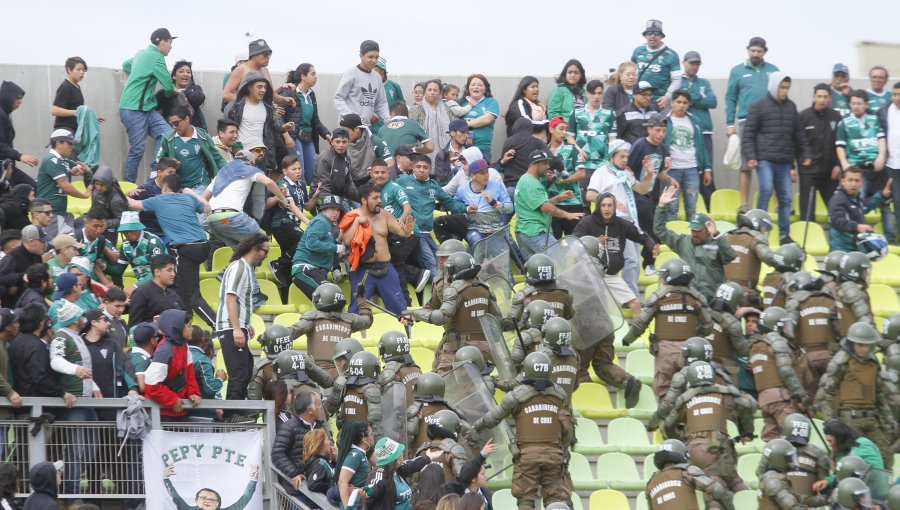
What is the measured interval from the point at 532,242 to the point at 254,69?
12.0 ft

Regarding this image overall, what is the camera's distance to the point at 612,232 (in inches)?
686

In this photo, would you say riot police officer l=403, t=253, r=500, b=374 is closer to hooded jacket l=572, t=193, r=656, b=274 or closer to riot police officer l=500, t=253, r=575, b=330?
riot police officer l=500, t=253, r=575, b=330

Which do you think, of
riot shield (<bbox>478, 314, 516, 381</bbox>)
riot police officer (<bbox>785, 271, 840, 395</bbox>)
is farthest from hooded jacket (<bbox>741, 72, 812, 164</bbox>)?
riot shield (<bbox>478, 314, 516, 381</bbox>)

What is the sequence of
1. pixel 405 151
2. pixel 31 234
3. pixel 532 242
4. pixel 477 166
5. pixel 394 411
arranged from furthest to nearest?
pixel 405 151 < pixel 477 166 < pixel 532 242 < pixel 394 411 < pixel 31 234

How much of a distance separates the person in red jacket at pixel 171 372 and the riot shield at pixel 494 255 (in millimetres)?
4954

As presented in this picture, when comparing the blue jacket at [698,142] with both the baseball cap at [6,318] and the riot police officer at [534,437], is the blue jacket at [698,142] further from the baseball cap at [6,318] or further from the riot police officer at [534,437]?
the baseball cap at [6,318]

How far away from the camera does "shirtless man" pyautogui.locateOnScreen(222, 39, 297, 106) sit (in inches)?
739

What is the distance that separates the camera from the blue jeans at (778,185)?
2009cm

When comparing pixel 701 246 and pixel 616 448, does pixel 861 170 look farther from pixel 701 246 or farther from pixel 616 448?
pixel 616 448

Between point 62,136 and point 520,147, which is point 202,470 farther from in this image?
point 520,147

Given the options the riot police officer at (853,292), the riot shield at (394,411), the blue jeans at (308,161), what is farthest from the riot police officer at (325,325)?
the riot police officer at (853,292)

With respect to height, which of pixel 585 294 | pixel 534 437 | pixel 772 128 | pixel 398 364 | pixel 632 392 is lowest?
pixel 632 392

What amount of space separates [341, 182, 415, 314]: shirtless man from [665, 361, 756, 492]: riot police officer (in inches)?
139

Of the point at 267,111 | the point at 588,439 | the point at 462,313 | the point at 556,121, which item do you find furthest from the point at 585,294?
the point at 267,111
